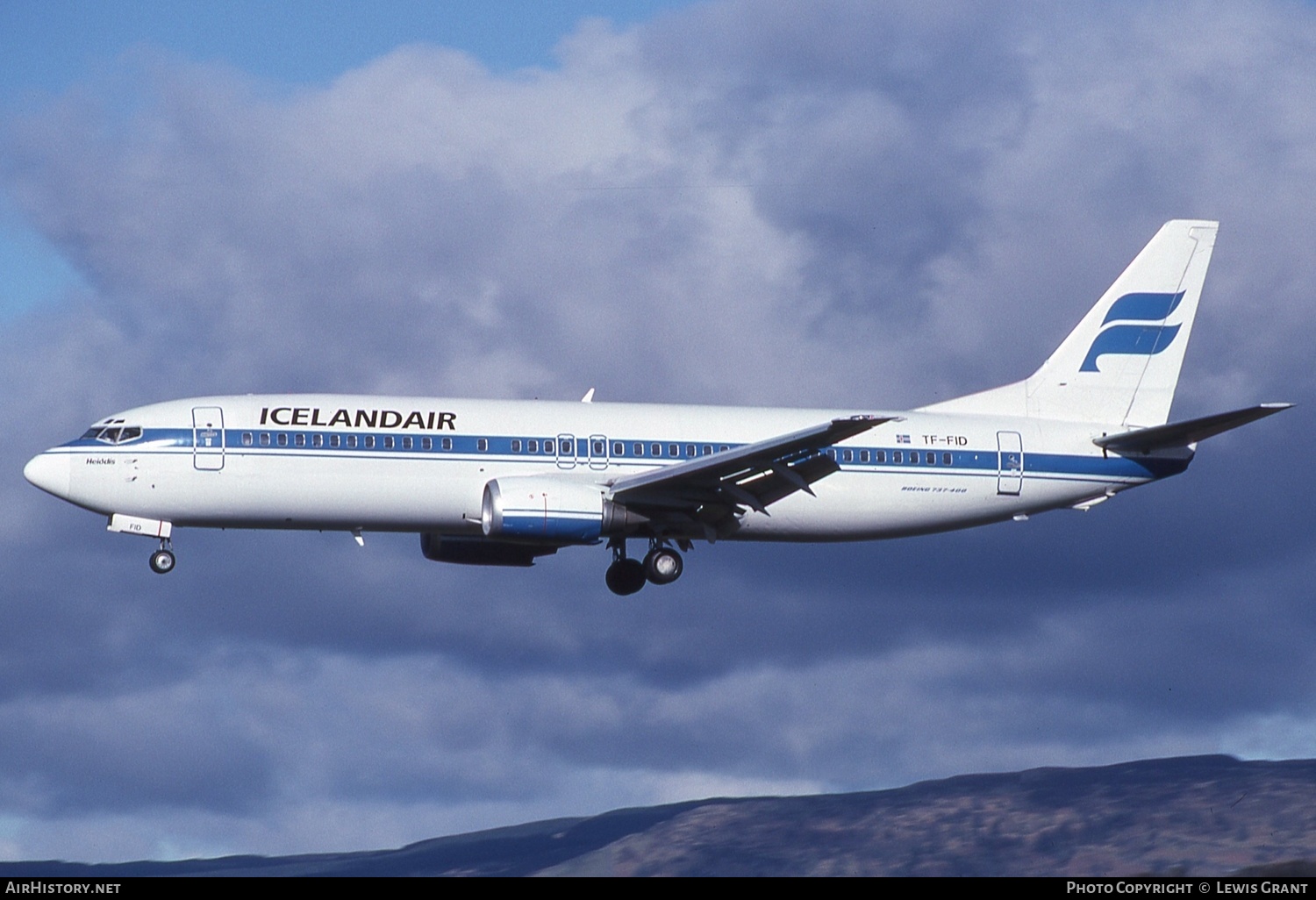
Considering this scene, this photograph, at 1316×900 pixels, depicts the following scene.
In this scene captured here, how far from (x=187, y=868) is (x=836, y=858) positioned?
3982 cm

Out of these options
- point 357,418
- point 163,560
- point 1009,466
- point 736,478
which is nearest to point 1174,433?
point 1009,466

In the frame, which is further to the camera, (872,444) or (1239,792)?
(1239,792)

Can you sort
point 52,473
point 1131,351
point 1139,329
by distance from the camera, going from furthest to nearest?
point 1139,329
point 1131,351
point 52,473

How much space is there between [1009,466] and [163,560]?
2643 cm

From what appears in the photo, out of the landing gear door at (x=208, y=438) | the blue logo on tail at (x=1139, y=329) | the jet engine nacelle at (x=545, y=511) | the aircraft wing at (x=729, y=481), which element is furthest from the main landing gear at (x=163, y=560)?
the blue logo on tail at (x=1139, y=329)

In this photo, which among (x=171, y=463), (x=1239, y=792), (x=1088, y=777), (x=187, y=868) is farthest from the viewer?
(x=187, y=868)

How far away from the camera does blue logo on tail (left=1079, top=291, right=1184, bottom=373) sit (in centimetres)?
6066

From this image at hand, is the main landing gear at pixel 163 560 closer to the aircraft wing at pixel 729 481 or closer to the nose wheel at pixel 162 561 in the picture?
the nose wheel at pixel 162 561

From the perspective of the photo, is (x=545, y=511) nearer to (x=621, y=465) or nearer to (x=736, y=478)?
(x=621, y=465)

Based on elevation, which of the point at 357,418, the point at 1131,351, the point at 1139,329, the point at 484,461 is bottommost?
the point at 484,461

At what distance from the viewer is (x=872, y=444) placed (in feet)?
179

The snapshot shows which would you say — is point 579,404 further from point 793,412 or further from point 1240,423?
point 1240,423

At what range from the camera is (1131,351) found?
60.6 metres
